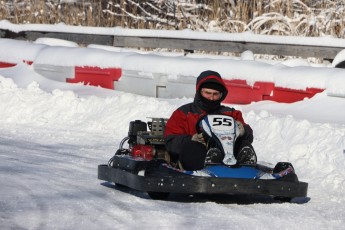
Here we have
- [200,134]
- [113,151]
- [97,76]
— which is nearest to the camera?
[200,134]

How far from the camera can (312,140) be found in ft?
32.3

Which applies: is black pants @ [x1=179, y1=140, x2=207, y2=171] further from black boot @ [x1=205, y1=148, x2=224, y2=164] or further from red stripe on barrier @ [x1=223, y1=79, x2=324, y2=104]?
red stripe on barrier @ [x1=223, y1=79, x2=324, y2=104]

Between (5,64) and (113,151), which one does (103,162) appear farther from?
(5,64)

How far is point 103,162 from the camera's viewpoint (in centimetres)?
992

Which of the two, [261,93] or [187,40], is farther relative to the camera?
[187,40]

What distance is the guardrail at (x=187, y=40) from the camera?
1372 cm

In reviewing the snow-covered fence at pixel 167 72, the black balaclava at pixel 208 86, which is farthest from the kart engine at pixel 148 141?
the snow-covered fence at pixel 167 72

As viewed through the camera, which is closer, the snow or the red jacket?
the snow

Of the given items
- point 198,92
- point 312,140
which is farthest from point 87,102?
point 198,92

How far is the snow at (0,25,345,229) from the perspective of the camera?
270 inches

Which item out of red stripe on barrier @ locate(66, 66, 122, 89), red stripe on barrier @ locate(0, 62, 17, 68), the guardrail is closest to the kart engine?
the guardrail

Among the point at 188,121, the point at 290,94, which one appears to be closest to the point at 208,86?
the point at 188,121

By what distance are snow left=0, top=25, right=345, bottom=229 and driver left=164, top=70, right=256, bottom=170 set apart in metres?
0.34

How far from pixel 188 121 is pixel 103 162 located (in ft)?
6.53
